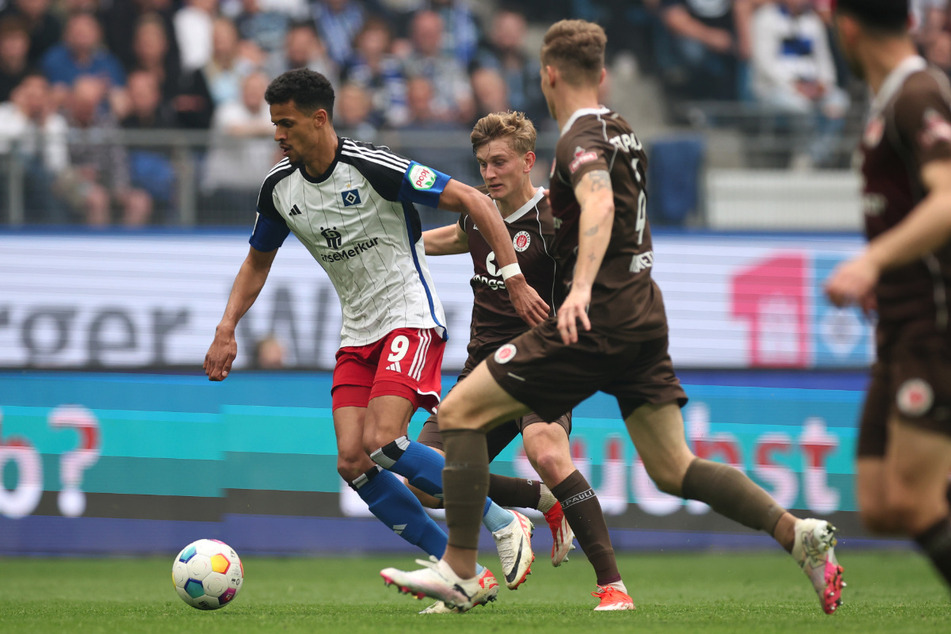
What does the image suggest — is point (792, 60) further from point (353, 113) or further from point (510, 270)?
point (510, 270)

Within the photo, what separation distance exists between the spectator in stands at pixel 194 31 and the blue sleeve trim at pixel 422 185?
8.53m

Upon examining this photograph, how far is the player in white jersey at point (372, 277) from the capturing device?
6.16m

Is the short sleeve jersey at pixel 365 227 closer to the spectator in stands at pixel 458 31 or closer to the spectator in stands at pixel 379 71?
the spectator in stands at pixel 379 71

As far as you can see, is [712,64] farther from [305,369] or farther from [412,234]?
[412,234]

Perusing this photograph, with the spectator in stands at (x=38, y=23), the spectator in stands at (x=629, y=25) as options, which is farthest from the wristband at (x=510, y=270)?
the spectator in stands at (x=629, y=25)

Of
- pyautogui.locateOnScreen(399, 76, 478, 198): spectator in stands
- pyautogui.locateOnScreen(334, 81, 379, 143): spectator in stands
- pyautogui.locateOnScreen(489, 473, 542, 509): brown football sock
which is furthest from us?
pyautogui.locateOnScreen(334, 81, 379, 143): spectator in stands

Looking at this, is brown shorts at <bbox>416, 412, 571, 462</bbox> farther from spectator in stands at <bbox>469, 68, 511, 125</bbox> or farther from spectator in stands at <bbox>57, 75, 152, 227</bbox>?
spectator in stands at <bbox>469, 68, 511, 125</bbox>

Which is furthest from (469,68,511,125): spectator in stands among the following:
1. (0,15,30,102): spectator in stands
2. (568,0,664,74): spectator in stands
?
(0,15,30,102): spectator in stands

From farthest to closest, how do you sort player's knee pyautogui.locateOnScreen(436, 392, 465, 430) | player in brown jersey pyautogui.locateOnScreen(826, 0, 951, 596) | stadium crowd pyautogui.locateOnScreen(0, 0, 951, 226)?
1. stadium crowd pyautogui.locateOnScreen(0, 0, 951, 226)
2. player's knee pyautogui.locateOnScreen(436, 392, 465, 430)
3. player in brown jersey pyautogui.locateOnScreen(826, 0, 951, 596)

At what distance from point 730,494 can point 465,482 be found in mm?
1214

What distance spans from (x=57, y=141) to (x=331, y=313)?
11.1 feet

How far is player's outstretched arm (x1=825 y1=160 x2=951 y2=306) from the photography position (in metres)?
3.63

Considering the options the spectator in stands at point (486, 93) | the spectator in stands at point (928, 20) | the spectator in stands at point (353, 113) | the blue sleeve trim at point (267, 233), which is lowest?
the blue sleeve trim at point (267, 233)

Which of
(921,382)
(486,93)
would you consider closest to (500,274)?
(921,382)
